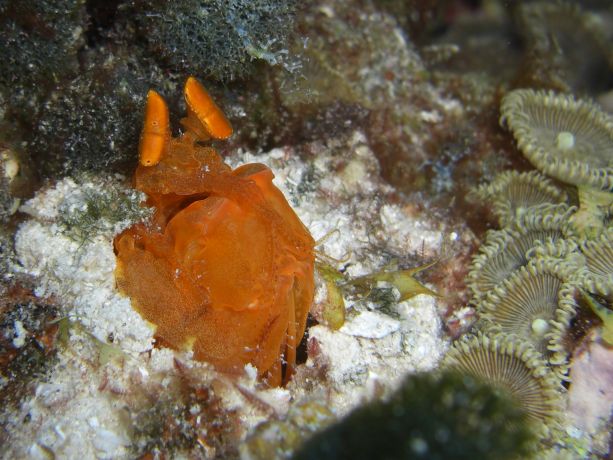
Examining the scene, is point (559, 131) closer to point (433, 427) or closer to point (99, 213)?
point (433, 427)

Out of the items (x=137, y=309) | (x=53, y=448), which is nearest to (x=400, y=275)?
(x=137, y=309)

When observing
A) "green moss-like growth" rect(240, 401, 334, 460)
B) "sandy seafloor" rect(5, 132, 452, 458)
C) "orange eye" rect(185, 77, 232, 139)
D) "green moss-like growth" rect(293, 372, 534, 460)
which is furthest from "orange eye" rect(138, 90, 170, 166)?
"green moss-like growth" rect(293, 372, 534, 460)

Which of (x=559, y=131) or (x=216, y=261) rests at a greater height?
(x=216, y=261)

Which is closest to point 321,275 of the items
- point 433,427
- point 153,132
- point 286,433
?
point 286,433

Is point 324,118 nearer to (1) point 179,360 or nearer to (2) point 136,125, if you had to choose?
(2) point 136,125

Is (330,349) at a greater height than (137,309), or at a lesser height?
lesser

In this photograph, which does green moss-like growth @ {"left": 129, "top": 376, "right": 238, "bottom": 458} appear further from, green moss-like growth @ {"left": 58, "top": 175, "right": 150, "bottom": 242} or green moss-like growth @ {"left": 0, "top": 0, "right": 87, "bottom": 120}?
green moss-like growth @ {"left": 0, "top": 0, "right": 87, "bottom": 120}

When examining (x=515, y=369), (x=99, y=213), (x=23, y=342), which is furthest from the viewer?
(x=515, y=369)
